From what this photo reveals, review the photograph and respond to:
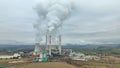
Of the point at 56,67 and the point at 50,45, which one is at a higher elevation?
the point at 50,45

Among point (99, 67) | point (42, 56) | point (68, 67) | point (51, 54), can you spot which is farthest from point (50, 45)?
point (68, 67)

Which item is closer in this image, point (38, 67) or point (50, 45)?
point (38, 67)

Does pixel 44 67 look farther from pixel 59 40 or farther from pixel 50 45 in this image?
pixel 59 40

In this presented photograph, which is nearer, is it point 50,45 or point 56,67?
point 56,67

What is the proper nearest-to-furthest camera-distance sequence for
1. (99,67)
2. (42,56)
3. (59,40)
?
(99,67), (42,56), (59,40)

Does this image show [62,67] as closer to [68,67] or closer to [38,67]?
[68,67]

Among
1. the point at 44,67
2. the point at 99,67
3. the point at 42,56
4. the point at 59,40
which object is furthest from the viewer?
the point at 59,40

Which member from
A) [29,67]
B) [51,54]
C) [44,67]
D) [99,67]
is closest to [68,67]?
[44,67]

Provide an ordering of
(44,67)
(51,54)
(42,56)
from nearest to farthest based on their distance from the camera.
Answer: (44,67) → (42,56) → (51,54)

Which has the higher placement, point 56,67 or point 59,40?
point 59,40
